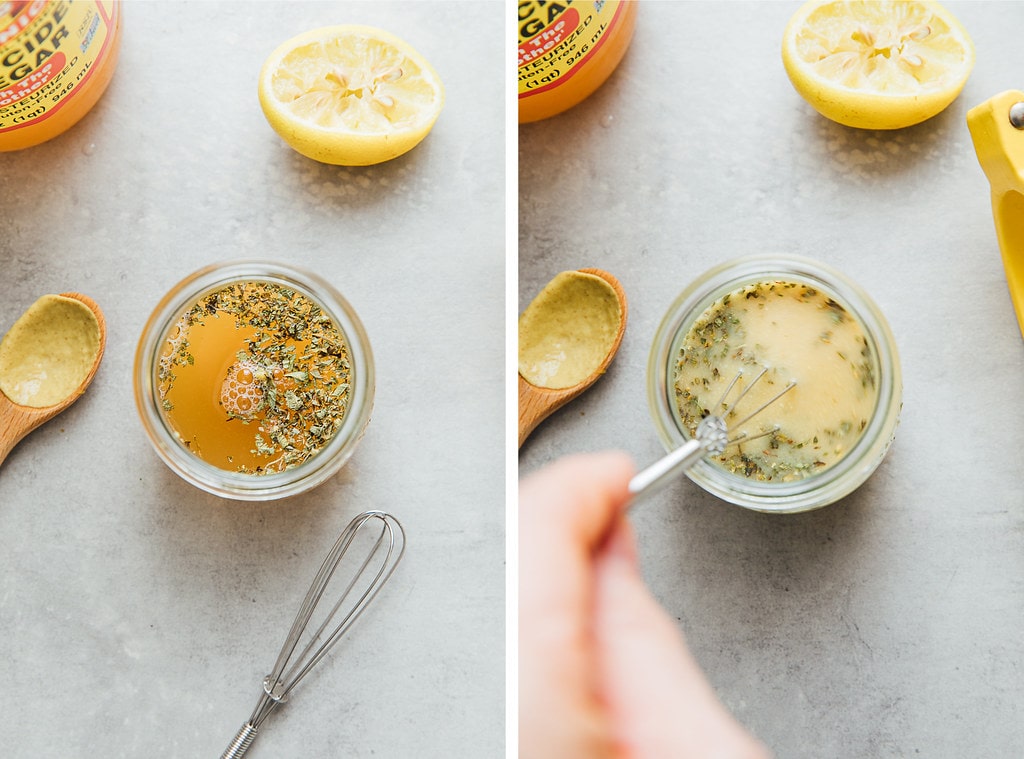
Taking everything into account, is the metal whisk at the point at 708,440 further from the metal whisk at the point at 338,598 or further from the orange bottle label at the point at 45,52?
the orange bottle label at the point at 45,52

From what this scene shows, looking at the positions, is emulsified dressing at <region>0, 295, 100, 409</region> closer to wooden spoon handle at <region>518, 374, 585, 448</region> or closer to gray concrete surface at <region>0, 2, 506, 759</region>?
gray concrete surface at <region>0, 2, 506, 759</region>

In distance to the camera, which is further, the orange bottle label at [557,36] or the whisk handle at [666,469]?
the orange bottle label at [557,36]

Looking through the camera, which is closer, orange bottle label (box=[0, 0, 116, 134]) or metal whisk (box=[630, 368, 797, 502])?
metal whisk (box=[630, 368, 797, 502])

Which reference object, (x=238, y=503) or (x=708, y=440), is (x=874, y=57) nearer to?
(x=708, y=440)

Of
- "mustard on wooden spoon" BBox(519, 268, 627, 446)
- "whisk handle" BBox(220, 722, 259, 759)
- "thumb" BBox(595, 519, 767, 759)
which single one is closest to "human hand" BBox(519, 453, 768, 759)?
"thumb" BBox(595, 519, 767, 759)

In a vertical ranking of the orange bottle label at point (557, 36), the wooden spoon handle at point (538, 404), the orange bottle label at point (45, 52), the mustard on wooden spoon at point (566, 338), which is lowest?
the wooden spoon handle at point (538, 404)

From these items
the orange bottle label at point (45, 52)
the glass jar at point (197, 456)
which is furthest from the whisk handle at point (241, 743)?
the orange bottle label at point (45, 52)

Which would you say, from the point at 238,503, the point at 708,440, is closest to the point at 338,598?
the point at 238,503

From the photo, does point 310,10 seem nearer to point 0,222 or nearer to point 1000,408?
point 0,222
